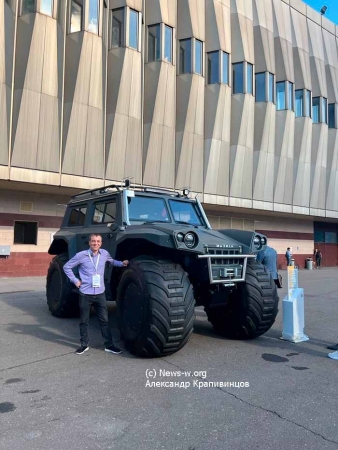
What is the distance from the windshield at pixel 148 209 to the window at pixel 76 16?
12634mm

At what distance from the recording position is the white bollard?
6195mm

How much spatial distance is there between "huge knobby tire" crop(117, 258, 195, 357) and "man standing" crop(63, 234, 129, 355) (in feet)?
1.05

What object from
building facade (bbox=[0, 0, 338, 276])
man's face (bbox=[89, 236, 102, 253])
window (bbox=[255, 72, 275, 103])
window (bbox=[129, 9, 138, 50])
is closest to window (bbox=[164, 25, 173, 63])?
building facade (bbox=[0, 0, 338, 276])

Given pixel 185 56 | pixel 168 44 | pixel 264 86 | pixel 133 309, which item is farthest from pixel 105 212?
pixel 264 86

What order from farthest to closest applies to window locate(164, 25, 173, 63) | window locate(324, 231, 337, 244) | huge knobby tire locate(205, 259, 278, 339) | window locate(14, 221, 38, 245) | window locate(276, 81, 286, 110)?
window locate(324, 231, 337, 244) < window locate(276, 81, 286, 110) < window locate(164, 25, 173, 63) < window locate(14, 221, 38, 245) < huge knobby tire locate(205, 259, 278, 339)

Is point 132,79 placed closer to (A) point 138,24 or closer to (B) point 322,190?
(A) point 138,24

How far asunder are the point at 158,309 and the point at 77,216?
12.2 ft

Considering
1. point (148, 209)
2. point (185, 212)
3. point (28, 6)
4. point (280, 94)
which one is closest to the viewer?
point (148, 209)

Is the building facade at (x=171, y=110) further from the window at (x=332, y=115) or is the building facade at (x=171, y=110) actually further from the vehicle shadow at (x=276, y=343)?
the vehicle shadow at (x=276, y=343)

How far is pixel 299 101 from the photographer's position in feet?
84.4

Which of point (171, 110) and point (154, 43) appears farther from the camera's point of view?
point (171, 110)

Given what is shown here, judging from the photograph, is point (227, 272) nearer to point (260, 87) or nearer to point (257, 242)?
point (257, 242)

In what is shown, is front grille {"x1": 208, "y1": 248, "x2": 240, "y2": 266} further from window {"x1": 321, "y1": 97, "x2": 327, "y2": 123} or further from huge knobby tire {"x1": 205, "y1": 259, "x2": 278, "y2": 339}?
window {"x1": 321, "y1": 97, "x2": 327, "y2": 123}

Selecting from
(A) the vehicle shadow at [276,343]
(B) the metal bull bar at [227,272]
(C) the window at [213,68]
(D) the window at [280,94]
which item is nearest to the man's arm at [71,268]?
(B) the metal bull bar at [227,272]
